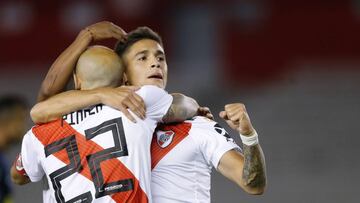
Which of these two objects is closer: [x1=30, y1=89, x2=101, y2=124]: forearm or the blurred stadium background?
[x1=30, y1=89, x2=101, y2=124]: forearm

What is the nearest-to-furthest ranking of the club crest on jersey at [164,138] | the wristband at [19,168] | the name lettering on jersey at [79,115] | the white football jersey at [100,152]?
the white football jersey at [100,152] → the name lettering on jersey at [79,115] → the club crest on jersey at [164,138] → the wristband at [19,168]

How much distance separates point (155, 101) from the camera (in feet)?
10.9

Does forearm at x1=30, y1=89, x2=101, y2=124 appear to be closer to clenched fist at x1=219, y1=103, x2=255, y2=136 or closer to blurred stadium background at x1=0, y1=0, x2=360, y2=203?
clenched fist at x1=219, y1=103, x2=255, y2=136

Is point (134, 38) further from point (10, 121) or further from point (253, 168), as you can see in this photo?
point (10, 121)

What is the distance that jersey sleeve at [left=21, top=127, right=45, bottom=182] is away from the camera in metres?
3.38

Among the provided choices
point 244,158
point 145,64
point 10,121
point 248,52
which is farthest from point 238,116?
point 248,52

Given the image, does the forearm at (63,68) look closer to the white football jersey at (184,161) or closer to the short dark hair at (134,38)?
the short dark hair at (134,38)

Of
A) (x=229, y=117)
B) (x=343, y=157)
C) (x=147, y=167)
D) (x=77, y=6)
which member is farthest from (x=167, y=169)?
(x=77, y=6)

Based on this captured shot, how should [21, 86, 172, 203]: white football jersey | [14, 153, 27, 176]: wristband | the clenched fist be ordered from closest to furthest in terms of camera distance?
the clenched fist
[21, 86, 172, 203]: white football jersey
[14, 153, 27, 176]: wristband

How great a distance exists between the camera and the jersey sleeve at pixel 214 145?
334cm

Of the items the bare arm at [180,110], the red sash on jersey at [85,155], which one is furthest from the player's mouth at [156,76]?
the red sash on jersey at [85,155]

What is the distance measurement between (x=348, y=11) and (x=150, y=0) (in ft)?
7.23

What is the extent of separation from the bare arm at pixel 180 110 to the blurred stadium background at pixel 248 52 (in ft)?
14.9

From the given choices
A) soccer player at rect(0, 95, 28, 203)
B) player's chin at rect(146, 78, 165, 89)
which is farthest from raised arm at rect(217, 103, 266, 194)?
soccer player at rect(0, 95, 28, 203)
